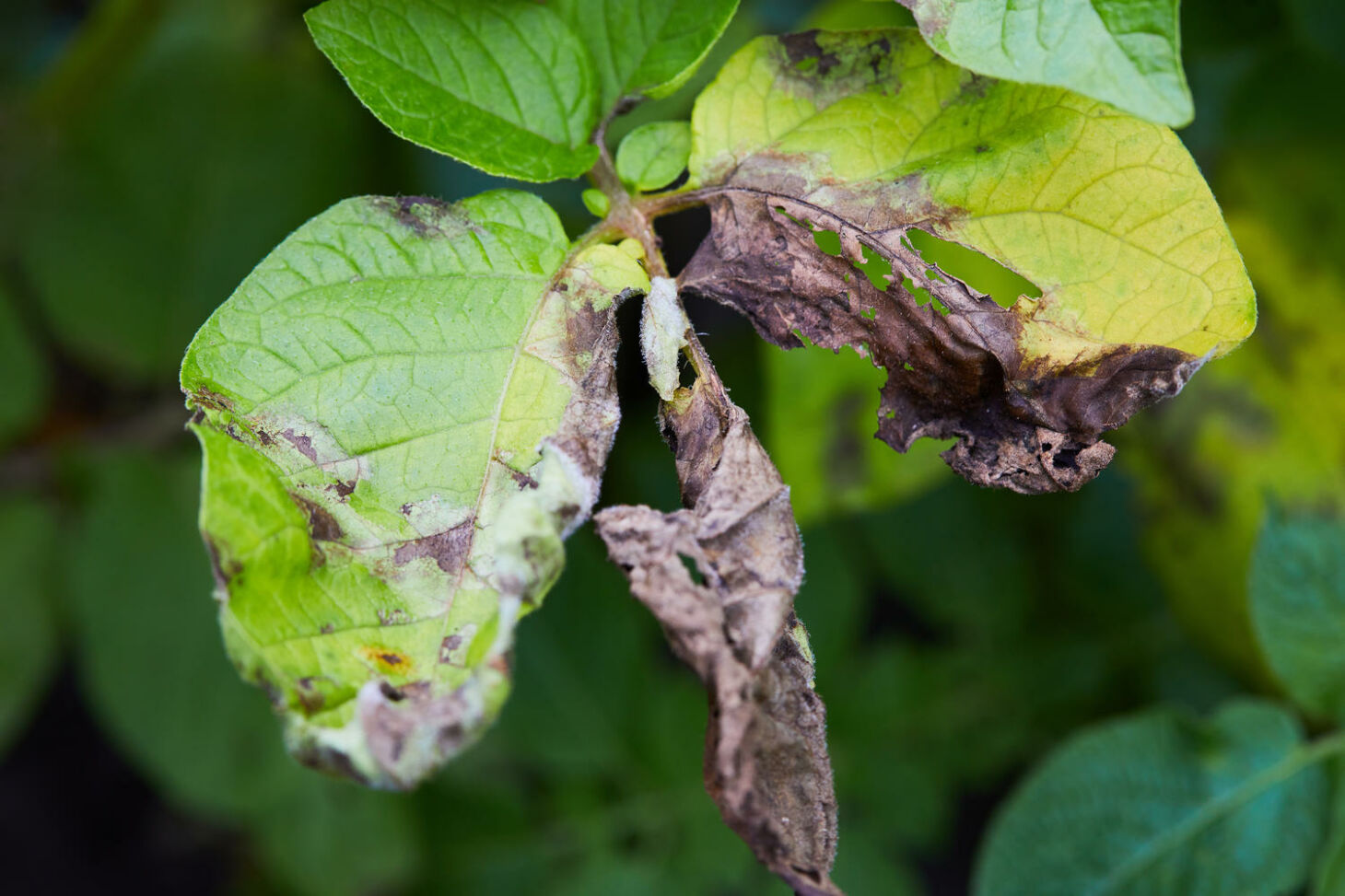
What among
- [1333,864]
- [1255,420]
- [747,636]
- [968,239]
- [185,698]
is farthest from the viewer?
[185,698]

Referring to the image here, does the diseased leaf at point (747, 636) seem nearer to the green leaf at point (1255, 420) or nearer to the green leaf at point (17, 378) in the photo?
the green leaf at point (1255, 420)

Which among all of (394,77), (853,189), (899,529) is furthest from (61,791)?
(853,189)

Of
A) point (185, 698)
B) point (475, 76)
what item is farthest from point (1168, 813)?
point (185, 698)

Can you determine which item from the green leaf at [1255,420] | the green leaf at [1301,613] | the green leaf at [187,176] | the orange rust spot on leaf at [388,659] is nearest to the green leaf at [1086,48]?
the orange rust spot on leaf at [388,659]

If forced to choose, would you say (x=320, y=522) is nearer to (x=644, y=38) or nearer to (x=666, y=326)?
(x=666, y=326)

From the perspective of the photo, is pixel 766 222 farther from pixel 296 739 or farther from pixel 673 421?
pixel 296 739

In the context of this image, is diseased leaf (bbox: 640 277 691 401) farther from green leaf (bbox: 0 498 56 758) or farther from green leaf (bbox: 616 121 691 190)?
green leaf (bbox: 0 498 56 758)
